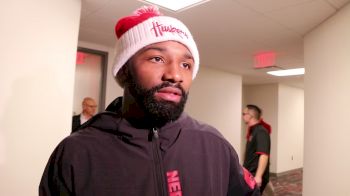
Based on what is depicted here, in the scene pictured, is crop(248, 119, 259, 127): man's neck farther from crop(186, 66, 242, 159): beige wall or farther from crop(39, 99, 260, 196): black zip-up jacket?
crop(39, 99, 260, 196): black zip-up jacket

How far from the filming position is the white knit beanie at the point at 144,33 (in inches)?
34.2

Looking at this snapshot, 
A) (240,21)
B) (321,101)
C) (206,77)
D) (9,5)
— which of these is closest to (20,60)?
(9,5)

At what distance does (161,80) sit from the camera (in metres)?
0.79

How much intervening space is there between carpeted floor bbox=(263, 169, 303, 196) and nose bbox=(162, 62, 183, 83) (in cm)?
419

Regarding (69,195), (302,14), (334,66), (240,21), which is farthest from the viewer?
(240,21)

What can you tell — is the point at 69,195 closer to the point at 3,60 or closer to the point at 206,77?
the point at 3,60

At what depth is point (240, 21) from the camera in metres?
2.62

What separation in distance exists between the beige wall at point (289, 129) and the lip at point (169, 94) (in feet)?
21.3

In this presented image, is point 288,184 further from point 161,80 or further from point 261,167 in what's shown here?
point 161,80

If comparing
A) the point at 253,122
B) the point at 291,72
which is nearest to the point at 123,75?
the point at 253,122

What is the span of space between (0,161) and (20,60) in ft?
2.01

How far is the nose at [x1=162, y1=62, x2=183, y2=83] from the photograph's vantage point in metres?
0.78

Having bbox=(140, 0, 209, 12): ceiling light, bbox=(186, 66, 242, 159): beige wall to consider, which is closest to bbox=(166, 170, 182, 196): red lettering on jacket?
bbox=(140, 0, 209, 12): ceiling light

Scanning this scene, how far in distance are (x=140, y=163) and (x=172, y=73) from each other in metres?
0.27
